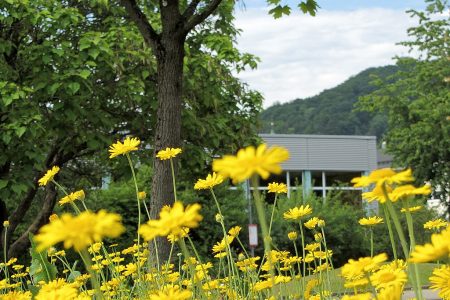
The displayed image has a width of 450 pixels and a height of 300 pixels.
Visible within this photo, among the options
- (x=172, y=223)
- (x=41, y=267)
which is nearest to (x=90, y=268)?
(x=172, y=223)

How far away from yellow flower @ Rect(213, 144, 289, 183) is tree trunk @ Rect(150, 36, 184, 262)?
13.8 feet

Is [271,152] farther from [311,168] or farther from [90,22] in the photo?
[311,168]

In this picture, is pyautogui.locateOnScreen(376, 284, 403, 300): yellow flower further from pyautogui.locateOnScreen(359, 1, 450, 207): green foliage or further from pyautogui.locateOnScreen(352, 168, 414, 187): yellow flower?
pyautogui.locateOnScreen(359, 1, 450, 207): green foliage

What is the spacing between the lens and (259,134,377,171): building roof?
3309 centimetres

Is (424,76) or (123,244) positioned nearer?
(123,244)

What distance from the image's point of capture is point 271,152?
112 cm

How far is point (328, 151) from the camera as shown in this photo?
1346 inches

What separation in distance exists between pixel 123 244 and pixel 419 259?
13.7m

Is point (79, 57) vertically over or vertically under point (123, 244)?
over

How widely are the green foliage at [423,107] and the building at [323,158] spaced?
30.9ft

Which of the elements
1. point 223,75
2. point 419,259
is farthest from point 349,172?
point 419,259

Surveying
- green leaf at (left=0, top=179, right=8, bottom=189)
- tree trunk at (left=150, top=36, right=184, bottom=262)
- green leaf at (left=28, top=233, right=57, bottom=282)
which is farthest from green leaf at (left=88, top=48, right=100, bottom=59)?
green leaf at (left=28, top=233, right=57, bottom=282)

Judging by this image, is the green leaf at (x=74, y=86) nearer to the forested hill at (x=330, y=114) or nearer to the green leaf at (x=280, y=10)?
the green leaf at (x=280, y=10)

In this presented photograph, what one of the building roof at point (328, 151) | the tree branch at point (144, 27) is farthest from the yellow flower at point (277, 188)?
the building roof at point (328, 151)
